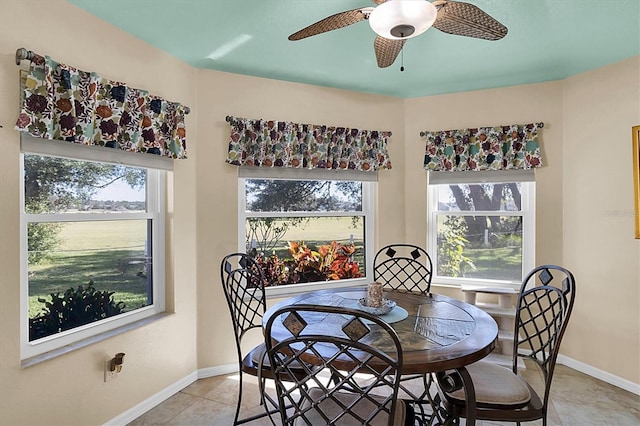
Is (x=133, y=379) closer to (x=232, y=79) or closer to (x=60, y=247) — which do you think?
(x=60, y=247)

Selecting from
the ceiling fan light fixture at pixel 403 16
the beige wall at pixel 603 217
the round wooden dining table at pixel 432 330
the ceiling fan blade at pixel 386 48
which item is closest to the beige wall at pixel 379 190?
the beige wall at pixel 603 217

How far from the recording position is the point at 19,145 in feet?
5.59

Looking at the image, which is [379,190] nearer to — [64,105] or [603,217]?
[603,217]

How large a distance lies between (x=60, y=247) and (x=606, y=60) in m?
3.96

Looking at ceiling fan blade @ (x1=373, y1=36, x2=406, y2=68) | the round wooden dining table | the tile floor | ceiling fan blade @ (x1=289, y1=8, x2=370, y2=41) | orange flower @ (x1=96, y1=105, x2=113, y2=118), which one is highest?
ceiling fan blade @ (x1=289, y1=8, x2=370, y2=41)

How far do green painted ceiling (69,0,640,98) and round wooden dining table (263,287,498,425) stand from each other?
172 cm

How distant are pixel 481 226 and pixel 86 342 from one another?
3.25 metres

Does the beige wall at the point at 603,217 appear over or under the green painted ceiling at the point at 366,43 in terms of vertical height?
under

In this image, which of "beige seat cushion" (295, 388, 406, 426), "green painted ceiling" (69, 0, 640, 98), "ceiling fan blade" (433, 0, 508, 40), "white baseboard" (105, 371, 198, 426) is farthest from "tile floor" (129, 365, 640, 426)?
"green painted ceiling" (69, 0, 640, 98)

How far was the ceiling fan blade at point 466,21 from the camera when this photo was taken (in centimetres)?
151

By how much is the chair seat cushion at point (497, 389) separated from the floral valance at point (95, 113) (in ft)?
7.37

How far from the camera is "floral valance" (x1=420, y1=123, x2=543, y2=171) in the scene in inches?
122

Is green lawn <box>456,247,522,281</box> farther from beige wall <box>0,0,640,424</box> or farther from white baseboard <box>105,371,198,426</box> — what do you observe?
white baseboard <box>105,371,198,426</box>

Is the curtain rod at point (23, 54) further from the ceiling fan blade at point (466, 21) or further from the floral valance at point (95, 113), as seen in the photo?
the ceiling fan blade at point (466, 21)
